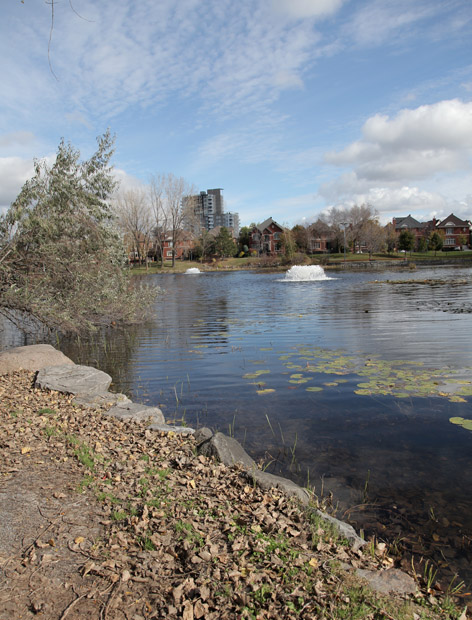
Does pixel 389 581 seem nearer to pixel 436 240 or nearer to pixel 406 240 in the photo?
pixel 406 240

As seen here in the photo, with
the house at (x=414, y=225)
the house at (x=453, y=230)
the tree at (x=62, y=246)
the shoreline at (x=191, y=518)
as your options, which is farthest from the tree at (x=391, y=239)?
the shoreline at (x=191, y=518)

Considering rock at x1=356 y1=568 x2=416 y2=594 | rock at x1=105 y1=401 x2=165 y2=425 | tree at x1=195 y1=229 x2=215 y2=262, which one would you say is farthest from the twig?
tree at x1=195 y1=229 x2=215 y2=262

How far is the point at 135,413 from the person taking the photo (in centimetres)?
749

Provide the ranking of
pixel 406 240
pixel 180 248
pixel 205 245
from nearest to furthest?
pixel 406 240 → pixel 205 245 → pixel 180 248

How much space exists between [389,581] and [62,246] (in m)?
10.7

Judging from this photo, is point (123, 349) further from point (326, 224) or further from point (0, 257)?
point (326, 224)

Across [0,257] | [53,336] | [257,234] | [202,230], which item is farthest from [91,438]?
[257,234]

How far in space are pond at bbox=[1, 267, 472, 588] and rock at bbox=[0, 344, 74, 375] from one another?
1494mm

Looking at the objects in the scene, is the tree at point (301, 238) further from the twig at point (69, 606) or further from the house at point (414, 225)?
the twig at point (69, 606)

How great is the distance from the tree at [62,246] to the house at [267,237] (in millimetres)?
95421

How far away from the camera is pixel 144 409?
769cm

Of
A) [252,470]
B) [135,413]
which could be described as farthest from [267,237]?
[252,470]

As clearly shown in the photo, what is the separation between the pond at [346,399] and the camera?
5.13 meters

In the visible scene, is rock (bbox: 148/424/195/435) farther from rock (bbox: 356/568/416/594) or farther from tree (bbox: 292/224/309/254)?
tree (bbox: 292/224/309/254)
